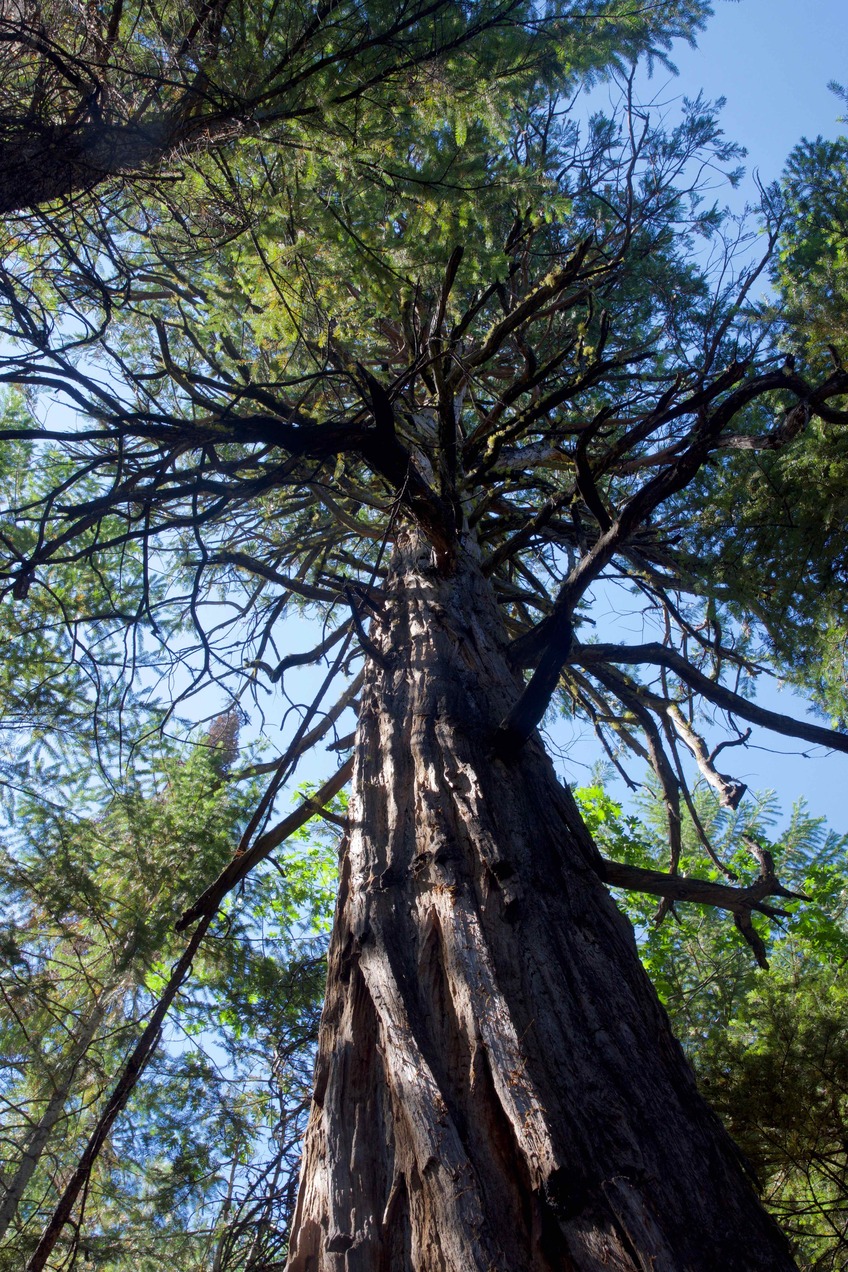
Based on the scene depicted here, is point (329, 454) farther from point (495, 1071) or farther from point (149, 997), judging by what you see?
point (149, 997)

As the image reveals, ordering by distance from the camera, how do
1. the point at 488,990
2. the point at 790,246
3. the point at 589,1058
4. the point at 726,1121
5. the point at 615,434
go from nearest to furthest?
the point at 589,1058 < the point at 488,990 < the point at 726,1121 < the point at 615,434 < the point at 790,246

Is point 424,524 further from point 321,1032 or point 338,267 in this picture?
point 321,1032

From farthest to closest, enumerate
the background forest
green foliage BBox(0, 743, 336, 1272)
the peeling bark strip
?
green foliage BBox(0, 743, 336, 1272), the background forest, the peeling bark strip

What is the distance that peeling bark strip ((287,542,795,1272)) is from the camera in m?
1.29

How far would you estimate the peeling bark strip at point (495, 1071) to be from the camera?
4.22 ft

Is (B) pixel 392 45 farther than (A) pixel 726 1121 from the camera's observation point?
No

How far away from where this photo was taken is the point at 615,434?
Result: 6414mm

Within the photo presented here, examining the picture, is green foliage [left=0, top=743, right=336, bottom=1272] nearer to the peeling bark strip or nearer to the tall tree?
the peeling bark strip

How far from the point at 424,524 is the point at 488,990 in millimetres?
2226

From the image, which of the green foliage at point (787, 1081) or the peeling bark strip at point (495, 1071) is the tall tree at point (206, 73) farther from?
the green foliage at point (787, 1081)

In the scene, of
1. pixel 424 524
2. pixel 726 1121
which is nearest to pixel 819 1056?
pixel 726 1121

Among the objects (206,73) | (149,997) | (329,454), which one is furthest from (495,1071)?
(149,997)

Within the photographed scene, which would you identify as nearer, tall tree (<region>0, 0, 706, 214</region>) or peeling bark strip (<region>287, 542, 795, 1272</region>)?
peeling bark strip (<region>287, 542, 795, 1272</region>)

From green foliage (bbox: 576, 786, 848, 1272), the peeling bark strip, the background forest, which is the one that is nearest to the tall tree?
the background forest
